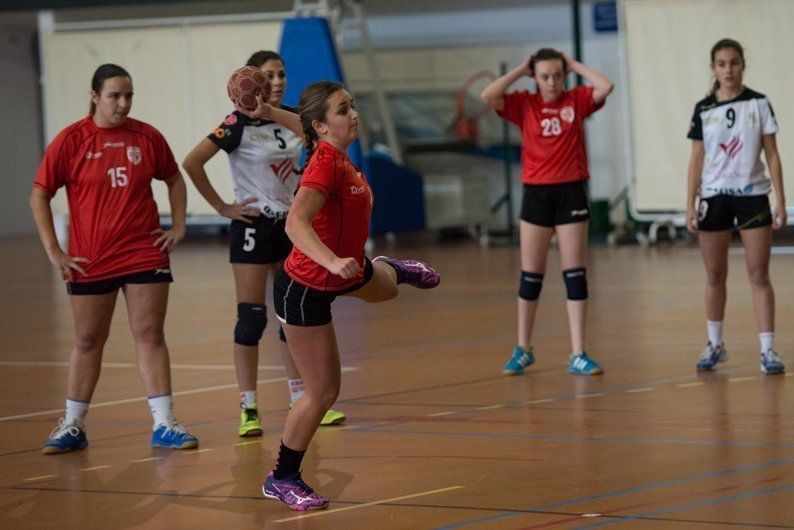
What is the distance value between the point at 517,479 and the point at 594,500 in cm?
44

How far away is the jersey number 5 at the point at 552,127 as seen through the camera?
7645 millimetres

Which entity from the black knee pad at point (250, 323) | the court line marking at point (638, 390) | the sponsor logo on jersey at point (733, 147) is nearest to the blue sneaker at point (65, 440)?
the black knee pad at point (250, 323)

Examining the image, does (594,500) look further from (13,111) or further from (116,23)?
(13,111)

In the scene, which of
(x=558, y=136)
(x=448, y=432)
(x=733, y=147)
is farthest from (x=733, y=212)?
(x=448, y=432)

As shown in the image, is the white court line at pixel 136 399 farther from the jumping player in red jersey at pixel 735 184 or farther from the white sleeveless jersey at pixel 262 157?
the jumping player in red jersey at pixel 735 184

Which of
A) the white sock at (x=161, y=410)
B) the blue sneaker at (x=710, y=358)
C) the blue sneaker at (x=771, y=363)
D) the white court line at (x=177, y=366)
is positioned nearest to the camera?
the white sock at (x=161, y=410)

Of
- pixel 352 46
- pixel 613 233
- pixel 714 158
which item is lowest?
pixel 613 233

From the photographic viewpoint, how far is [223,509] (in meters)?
4.79

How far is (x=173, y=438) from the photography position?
5871mm

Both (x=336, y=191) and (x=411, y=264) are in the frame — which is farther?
(x=411, y=264)

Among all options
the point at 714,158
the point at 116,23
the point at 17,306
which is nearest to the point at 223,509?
the point at 714,158

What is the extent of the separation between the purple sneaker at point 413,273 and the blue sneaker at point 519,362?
2.53m

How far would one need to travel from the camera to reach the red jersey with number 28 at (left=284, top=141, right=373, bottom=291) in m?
4.65

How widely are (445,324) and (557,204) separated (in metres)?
2.62
